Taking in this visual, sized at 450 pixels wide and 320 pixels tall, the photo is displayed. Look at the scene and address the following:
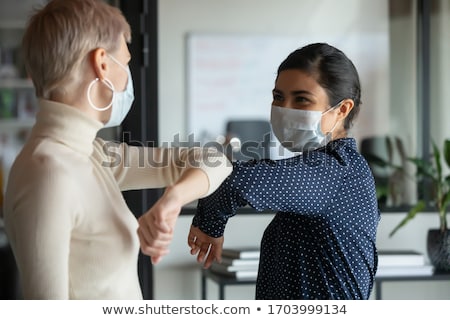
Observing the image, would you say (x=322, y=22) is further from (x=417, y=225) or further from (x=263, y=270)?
(x=263, y=270)

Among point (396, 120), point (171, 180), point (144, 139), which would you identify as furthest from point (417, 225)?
point (171, 180)

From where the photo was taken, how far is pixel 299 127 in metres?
1.11

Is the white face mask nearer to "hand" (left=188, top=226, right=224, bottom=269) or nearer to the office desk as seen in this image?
"hand" (left=188, top=226, right=224, bottom=269)

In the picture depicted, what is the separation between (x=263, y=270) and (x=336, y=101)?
0.90 ft

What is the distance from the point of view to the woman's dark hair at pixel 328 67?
3.52 feet

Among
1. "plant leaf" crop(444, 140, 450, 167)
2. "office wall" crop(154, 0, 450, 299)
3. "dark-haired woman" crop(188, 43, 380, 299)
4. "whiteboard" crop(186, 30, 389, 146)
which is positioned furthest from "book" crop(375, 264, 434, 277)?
"dark-haired woman" crop(188, 43, 380, 299)

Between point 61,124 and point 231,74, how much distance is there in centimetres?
196

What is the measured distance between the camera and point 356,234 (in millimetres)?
1056

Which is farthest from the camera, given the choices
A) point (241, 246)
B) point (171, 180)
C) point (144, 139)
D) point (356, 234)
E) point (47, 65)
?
point (241, 246)

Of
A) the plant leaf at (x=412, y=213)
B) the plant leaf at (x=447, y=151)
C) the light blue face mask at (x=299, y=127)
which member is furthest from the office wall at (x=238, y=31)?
the light blue face mask at (x=299, y=127)

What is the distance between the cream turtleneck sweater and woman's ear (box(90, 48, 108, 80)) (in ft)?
0.16

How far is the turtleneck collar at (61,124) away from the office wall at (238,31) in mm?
1818

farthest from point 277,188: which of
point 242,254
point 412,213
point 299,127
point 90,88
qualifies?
point 412,213

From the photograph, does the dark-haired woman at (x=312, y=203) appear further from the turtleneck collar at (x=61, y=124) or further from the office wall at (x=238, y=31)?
the office wall at (x=238, y=31)
